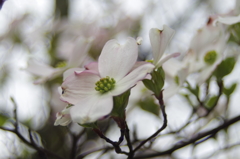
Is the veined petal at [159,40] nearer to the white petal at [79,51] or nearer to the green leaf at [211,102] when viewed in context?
the white petal at [79,51]

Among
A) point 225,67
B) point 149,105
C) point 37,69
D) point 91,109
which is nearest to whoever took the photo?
point 91,109

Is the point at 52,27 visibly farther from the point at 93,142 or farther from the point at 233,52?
the point at 233,52

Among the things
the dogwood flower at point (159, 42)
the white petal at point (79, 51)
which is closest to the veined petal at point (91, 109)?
the dogwood flower at point (159, 42)

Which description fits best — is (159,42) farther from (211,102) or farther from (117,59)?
(211,102)

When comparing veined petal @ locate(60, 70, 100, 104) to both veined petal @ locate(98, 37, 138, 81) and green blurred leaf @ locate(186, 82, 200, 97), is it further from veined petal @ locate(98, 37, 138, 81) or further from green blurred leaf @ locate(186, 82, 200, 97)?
green blurred leaf @ locate(186, 82, 200, 97)

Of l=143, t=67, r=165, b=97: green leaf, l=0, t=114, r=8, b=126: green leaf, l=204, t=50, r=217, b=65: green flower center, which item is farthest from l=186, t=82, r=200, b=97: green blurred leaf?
l=0, t=114, r=8, b=126: green leaf

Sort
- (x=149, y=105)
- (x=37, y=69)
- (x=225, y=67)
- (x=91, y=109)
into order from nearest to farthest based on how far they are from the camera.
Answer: (x=91, y=109)
(x=225, y=67)
(x=37, y=69)
(x=149, y=105)

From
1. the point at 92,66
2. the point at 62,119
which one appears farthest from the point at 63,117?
the point at 92,66
